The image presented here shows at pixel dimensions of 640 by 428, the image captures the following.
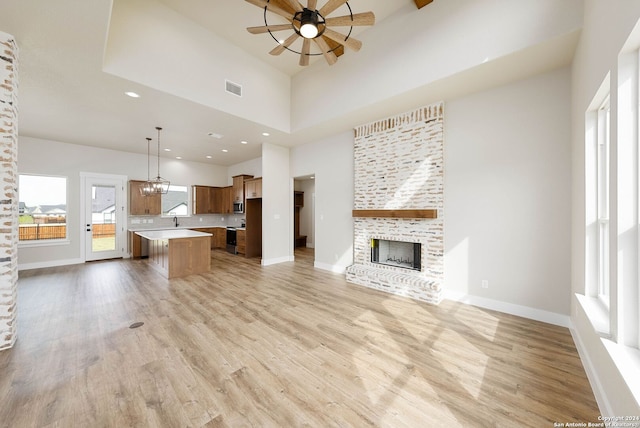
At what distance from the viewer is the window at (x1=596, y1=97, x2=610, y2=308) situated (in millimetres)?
Answer: 2135

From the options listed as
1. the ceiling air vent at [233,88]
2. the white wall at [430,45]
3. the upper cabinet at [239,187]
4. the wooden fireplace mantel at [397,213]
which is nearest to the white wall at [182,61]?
the ceiling air vent at [233,88]

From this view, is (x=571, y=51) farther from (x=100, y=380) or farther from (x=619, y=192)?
(x=100, y=380)

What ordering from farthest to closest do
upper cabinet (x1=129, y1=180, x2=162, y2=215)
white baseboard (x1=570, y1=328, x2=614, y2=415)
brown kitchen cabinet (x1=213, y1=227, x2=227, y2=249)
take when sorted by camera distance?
brown kitchen cabinet (x1=213, y1=227, x2=227, y2=249)
upper cabinet (x1=129, y1=180, x2=162, y2=215)
white baseboard (x1=570, y1=328, x2=614, y2=415)

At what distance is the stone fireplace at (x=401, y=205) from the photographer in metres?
3.96

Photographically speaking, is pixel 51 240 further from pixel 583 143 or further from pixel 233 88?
pixel 583 143

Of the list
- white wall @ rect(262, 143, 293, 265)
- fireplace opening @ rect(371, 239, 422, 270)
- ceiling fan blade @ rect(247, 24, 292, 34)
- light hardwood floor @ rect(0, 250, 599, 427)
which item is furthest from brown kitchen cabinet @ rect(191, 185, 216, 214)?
ceiling fan blade @ rect(247, 24, 292, 34)

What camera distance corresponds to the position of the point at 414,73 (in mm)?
3502

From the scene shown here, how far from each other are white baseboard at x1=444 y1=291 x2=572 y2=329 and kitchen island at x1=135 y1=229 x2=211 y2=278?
5.03m

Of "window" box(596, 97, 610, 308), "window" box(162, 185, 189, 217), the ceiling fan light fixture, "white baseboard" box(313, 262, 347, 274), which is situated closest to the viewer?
"window" box(596, 97, 610, 308)

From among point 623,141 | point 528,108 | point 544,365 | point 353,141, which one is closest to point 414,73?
point 528,108

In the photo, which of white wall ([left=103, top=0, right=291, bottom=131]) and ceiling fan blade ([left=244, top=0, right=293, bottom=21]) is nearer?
ceiling fan blade ([left=244, top=0, right=293, bottom=21])

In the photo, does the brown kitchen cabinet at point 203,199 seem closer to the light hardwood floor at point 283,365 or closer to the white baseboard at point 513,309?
the light hardwood floor at point 283,365

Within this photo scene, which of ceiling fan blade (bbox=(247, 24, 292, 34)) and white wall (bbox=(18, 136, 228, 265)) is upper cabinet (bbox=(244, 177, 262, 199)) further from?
ceiling fan blade (bbox=(247, 24, 292, 34))

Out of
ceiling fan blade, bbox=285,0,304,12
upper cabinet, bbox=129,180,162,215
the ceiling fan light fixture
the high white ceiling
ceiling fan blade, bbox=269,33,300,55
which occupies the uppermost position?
ceiling fan blade, bbox=285,0,304,12
